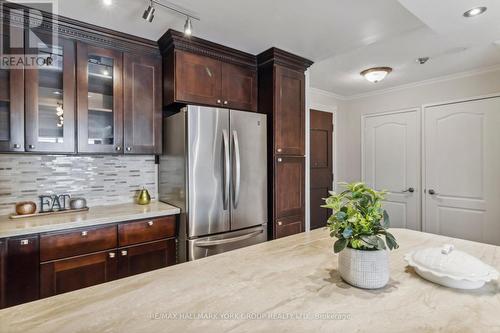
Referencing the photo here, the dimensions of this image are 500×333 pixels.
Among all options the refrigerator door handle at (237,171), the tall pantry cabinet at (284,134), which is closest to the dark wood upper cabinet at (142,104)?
the refrigerator door handle at (237,171)

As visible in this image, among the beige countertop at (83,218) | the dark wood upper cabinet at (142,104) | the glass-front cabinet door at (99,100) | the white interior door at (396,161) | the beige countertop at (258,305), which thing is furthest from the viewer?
the white interior door at (396,161)

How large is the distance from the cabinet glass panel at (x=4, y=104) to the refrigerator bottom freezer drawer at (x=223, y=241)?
1.50 m

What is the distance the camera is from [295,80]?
278 centimetres

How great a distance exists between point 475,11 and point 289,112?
1.53 metres

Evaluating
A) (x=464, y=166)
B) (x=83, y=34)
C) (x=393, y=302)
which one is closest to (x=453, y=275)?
(x=393, y=302)

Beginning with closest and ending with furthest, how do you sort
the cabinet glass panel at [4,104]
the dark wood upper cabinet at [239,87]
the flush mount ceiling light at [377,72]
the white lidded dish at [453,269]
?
the white lidded dish at [453,269] → the cabinet glass panel at [4,104] → the dark wood upper cabinet at [239,87] → the flush mount ceiling light at [377,72]

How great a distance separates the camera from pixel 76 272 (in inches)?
71.2

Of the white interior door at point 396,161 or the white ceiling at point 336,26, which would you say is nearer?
the white ceiling at point 336,26

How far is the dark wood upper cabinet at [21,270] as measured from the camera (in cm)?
161

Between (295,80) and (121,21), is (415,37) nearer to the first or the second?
(295,80)

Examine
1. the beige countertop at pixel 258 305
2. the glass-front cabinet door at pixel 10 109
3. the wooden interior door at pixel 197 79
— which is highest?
the wooden interior door at pixel 197 79

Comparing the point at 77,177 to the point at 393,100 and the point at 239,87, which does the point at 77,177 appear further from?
the point at 393,100

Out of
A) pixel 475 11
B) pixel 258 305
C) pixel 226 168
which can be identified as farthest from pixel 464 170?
pixel 258 305

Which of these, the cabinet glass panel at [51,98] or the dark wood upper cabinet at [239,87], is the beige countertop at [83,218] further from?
the dark wood upper cabinet at [239,87]
